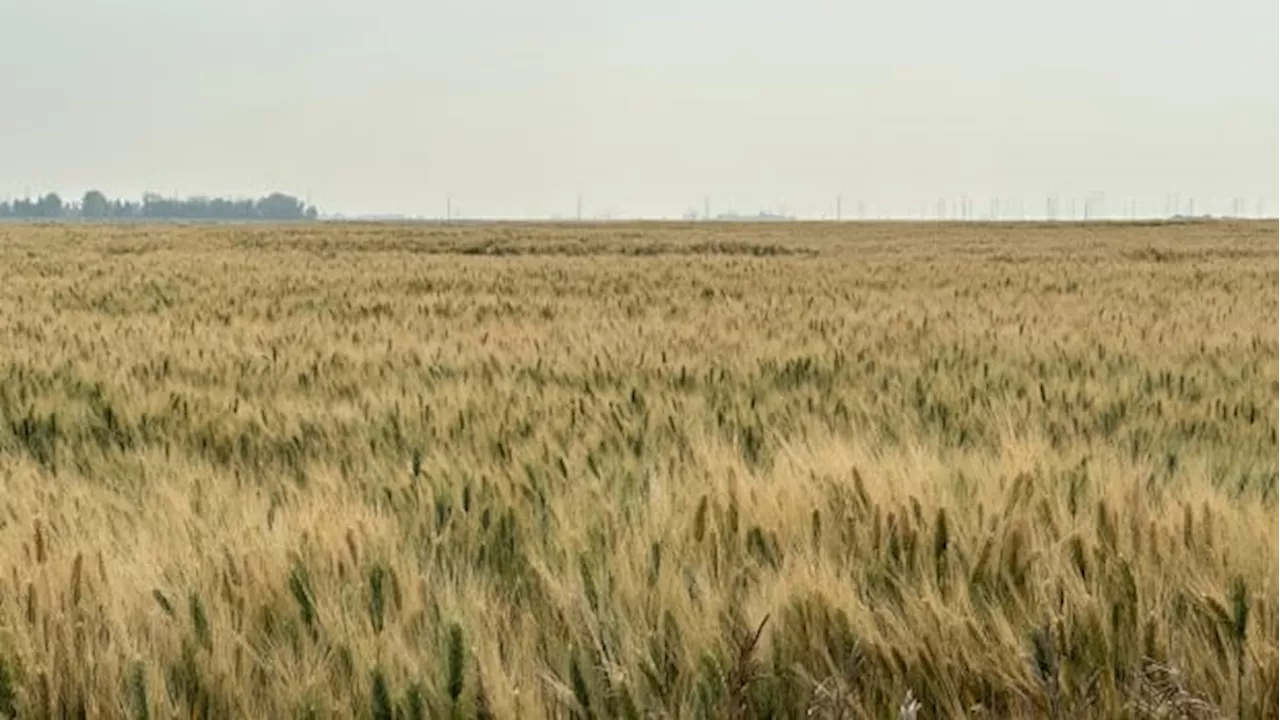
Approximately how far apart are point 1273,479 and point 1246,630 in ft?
5.38

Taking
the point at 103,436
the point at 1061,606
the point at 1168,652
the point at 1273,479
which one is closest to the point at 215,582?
the point at 1061,606

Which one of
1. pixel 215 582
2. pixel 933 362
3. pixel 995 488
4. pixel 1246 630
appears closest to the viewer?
pixel 1246 630

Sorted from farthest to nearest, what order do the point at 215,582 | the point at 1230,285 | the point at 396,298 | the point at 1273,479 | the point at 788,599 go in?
1. the point at 1230,285
2. the point at 396,298
3. the point at 1273,479
4. the point at 215,582
5. the point at 788,599

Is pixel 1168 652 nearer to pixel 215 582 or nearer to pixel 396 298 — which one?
pixel 215 582

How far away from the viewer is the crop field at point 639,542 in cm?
150

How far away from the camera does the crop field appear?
150cm

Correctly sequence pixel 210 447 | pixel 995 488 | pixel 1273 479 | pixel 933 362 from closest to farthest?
pixel 995 488 < pixel 1273 479 < pixel 210 447 < pixel 933 362

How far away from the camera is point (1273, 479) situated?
9.51ft

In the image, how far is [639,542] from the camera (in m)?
2.04

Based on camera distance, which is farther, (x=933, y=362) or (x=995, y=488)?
(x=933, y=362)

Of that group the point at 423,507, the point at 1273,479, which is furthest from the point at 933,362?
the point at 423,507

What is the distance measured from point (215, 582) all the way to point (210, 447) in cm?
209

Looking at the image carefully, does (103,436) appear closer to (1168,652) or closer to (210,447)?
(210,447)

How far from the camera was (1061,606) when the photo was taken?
172cm
